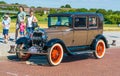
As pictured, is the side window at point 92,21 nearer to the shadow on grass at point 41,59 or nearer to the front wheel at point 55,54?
the shadow on grass at point 41,59

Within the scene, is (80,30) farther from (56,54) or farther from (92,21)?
(56,54)

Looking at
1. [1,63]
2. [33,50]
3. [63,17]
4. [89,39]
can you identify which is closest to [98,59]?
[89,39]

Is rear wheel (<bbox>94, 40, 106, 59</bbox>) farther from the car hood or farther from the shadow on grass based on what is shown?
the car hood

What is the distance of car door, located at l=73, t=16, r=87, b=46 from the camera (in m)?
13.0

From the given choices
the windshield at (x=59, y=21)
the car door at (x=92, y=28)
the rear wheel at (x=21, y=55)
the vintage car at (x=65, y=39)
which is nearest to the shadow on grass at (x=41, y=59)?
the rear wheel at (x=21, y=55)

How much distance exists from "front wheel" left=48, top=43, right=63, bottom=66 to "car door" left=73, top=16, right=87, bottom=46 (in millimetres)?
1075

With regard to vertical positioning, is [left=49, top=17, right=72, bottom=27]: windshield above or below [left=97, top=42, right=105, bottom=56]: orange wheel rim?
above

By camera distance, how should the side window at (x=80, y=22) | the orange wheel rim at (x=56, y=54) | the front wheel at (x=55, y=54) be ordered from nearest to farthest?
1. the front wheel at (x=55, y=54)
2. the orange wheel rim at (x=56, y=54)
3. the side window at (x=80, y=22)

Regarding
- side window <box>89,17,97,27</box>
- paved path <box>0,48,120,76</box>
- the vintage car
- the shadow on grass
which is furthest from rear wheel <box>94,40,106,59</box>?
side window <box>89,17,97,27</box>

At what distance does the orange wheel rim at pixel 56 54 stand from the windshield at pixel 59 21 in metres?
1.27

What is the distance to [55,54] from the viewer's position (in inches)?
469

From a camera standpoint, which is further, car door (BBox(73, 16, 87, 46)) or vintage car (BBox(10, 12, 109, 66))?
car door (BBox(73, 16, 87, 46))

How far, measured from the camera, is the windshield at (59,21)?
1300 centimetres

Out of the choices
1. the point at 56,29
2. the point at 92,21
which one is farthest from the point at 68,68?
the point at 92,21
